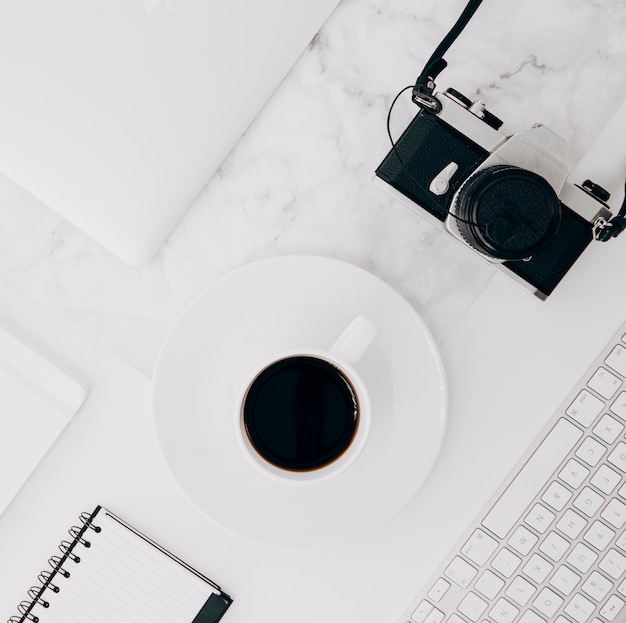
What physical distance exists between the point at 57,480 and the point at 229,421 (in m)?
0.22

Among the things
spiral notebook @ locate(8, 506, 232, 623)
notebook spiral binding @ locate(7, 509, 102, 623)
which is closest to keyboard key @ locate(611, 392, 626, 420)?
spiral notebook @ locate(8, 506, 232, 623)

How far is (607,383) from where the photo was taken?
1.92 ft

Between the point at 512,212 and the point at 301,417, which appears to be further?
the point at 301,417

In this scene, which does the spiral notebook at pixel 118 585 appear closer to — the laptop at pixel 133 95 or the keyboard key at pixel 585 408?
the laptop at pixel 133 95

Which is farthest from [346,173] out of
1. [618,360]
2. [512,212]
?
[618,360]

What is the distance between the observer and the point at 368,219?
657mm

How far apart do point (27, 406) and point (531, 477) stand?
1.74ft

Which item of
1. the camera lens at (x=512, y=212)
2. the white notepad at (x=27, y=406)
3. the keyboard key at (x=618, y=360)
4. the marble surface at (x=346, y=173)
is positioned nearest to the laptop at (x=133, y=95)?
the marble surface at (x=346, y=173)

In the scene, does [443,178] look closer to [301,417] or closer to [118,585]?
[301,417]

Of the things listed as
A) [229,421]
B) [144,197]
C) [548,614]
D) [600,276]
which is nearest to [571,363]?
[600,276]

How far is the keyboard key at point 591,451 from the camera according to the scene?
586 mm

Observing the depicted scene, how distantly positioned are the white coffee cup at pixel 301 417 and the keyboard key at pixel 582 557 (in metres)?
0.24

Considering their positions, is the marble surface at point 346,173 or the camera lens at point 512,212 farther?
the marble surface at point 346,173

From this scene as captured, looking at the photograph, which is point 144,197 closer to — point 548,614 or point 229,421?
point 229,421
